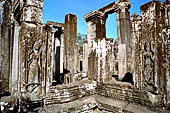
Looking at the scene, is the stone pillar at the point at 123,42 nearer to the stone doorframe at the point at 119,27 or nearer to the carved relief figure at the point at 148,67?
the stone doorframe at the point at 119,27

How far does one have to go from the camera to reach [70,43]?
8.31 m

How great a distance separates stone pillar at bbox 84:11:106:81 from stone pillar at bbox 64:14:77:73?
4.06 meters

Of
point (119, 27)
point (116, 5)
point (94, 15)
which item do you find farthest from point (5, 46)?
point (119, 27)

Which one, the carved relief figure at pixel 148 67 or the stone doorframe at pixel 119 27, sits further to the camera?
the stone doorframe at pixel 119 27

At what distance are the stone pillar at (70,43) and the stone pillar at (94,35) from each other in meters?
4.06

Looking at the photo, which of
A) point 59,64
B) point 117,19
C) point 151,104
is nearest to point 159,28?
point 151,104

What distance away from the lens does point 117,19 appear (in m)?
6.36

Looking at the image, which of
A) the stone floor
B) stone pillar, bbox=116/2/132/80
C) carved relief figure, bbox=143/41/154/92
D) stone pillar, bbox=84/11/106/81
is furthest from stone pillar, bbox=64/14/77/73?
carved relief figure, bbox=143/41/154/92

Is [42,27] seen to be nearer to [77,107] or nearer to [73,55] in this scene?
[77,107]

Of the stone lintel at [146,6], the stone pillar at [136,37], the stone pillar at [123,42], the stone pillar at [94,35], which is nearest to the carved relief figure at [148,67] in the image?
the stone pillar at [136,37]

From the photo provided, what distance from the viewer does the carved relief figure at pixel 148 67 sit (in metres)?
2.51

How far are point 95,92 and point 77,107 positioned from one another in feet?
3.83

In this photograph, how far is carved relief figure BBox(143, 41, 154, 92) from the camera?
2.51m

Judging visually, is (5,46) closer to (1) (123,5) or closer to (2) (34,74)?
(2) (34,74)
